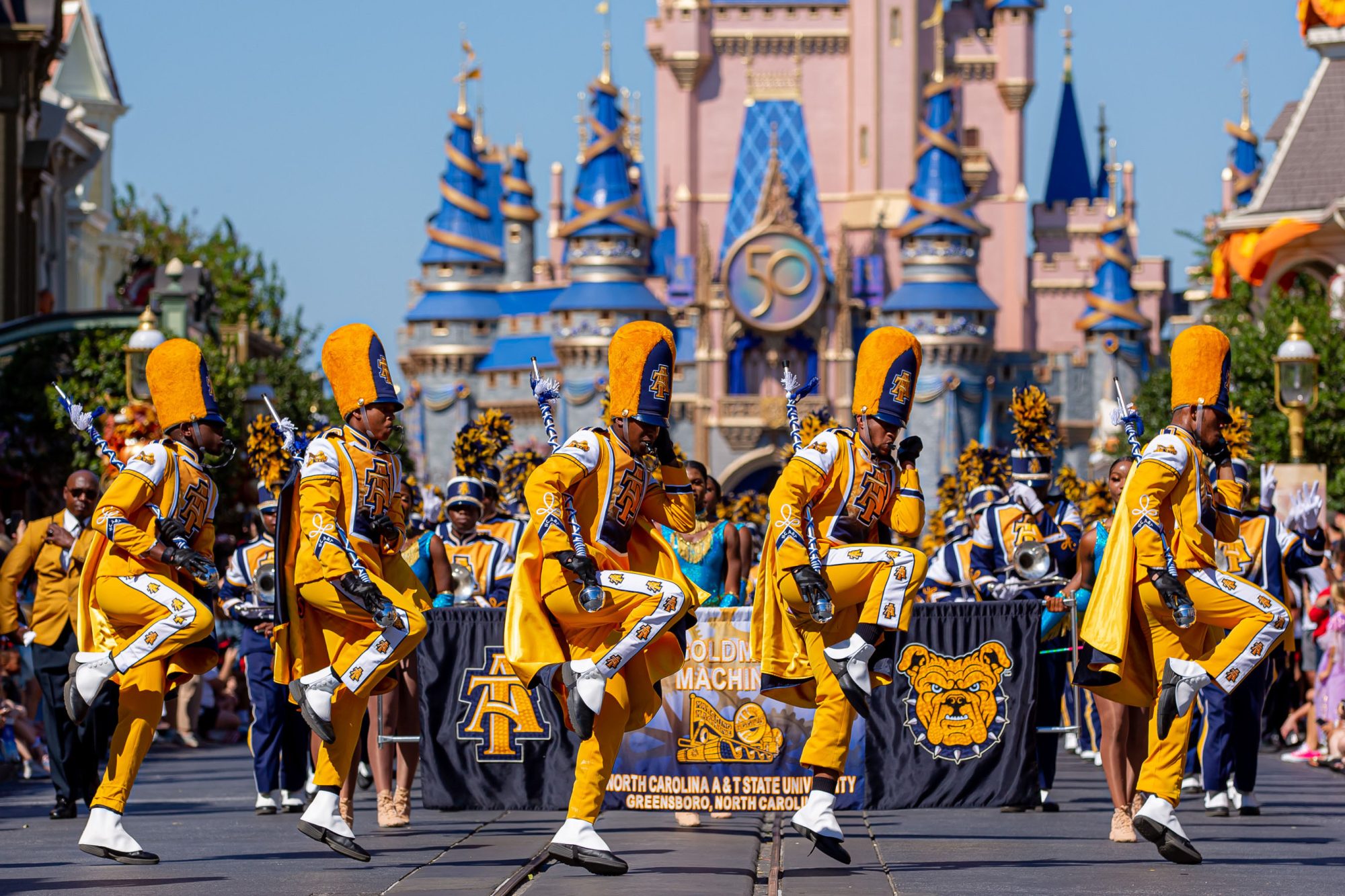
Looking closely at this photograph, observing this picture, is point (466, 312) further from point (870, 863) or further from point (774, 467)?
point (870, 863)

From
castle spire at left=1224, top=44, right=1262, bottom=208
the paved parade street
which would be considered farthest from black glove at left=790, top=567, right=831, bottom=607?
castle spire at left=1224, top=44, right=1262, bottom=208

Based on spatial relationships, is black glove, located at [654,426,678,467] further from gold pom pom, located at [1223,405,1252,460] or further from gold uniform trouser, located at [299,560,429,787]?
gold pom pom, located at [1223,405,1252,460]

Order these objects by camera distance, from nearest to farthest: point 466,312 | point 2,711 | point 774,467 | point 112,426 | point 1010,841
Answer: point 1010,841 → point 2,711 → point 112,426 → point 774,467 → point 466,312

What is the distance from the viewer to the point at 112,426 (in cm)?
1862

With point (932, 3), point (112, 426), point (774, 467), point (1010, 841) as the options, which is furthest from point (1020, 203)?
point (1010, 841)

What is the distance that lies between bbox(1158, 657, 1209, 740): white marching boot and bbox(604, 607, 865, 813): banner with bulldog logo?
237cm

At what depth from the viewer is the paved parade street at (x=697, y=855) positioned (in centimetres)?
945

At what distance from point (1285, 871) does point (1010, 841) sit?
152 centimetres

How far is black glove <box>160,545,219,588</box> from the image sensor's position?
10422 millimetres

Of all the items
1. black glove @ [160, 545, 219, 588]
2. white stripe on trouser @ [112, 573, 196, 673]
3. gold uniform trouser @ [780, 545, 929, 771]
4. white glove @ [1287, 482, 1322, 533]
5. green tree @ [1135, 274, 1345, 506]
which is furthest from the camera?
green tree @ [1135, 274, 1345, 506]

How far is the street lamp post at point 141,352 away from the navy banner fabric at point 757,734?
10262 mm

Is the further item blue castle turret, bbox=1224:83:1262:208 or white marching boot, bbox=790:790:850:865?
blue castle turret, bbox=1224:83:1262:208

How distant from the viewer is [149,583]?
10.6 metres

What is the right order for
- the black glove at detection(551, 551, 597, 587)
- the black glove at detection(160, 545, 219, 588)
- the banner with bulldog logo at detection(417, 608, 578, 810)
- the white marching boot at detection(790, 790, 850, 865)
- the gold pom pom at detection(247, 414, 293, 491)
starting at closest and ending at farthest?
the black glove at detection(551, 551, 597, 587) → the white marching boot at detection(790, 790, 850, 865) → the black glove at detection(160, 545, 219, 588) → the banner with bulldog logo at detection(417, 608, 578, 810) → the gold pom pom at detection(247, 414, 293, 491)
